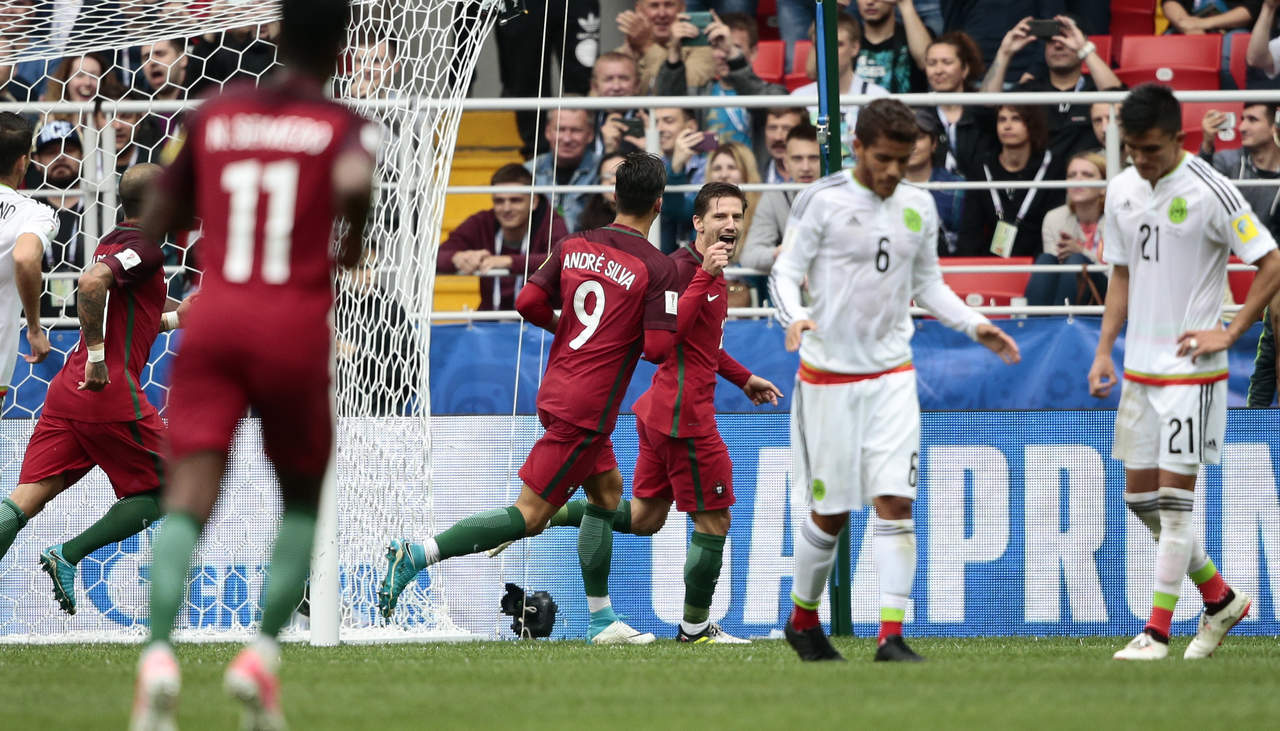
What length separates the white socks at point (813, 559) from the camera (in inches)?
247

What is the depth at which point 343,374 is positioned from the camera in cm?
850

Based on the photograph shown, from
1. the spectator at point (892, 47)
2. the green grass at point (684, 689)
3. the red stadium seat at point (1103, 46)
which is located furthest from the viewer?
the red stadium seat at point (1103, 46)

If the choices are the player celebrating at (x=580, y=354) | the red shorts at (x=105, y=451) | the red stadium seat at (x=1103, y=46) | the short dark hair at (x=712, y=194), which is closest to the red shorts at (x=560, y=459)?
the player celebrating at (x=580, y=354)

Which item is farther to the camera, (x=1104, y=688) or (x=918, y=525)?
(x=918, y=525)

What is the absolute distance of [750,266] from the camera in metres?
10.9

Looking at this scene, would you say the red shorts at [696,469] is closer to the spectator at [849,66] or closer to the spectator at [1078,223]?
the spectator at [1078,223]

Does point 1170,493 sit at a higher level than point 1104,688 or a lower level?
higher

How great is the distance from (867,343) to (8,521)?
4358 millimetres

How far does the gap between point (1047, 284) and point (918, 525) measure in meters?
2.47

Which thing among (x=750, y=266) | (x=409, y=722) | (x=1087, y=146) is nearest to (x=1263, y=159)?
(x=1087, y=146)

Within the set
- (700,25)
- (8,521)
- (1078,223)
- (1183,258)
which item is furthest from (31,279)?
(700,25)

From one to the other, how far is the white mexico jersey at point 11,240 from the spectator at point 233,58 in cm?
169

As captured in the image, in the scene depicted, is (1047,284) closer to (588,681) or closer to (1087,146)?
(1087,146)

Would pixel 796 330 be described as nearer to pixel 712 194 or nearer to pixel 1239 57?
pixel 712 194
